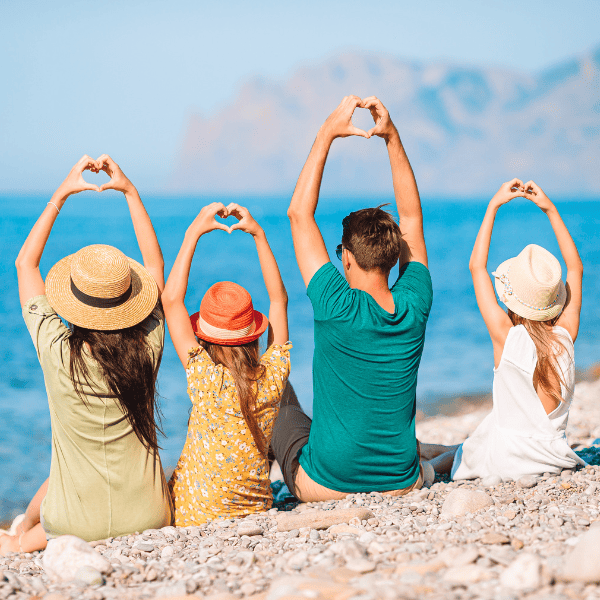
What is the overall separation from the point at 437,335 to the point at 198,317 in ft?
51.0

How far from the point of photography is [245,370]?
403 cm

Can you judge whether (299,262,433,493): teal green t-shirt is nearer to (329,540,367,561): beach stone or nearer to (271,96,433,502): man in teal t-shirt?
(271,96,433,502): man in teal t-shirt

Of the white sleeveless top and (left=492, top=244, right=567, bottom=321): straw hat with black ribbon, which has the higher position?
(left=492, top=244, right=567, bottom=321): straw hat with black ribbon

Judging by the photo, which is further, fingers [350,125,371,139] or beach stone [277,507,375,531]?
fingers [350,125,371,139]

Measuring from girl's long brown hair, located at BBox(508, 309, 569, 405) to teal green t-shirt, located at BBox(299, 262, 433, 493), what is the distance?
0.77 metres

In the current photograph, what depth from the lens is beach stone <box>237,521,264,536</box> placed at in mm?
3820

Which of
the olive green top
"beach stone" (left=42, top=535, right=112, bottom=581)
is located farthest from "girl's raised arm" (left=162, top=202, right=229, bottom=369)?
"beach stone" (left=42, top=535, right=112, bottom=581)

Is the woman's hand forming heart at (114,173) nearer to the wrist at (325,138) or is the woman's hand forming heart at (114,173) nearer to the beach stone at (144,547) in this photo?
the wrist at (325,138)

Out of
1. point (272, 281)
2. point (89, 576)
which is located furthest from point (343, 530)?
point (272, 281)

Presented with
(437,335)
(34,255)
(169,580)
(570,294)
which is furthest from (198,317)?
(437,335)

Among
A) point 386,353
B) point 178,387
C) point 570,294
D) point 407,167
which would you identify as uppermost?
point 407,167

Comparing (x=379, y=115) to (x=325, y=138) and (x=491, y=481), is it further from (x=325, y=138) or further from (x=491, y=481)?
(x=491, y=481)

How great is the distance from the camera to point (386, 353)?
4.23 m

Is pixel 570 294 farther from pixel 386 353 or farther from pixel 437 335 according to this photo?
pixel 437 335
